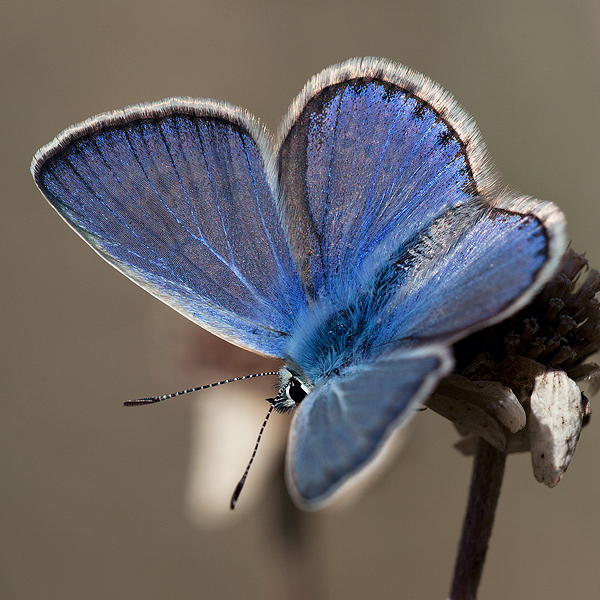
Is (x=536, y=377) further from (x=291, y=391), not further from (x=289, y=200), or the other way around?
(x=289, y=200)

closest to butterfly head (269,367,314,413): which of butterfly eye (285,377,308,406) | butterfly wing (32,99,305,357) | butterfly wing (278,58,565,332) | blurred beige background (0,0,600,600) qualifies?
butterfly eye (285,377,308,406)

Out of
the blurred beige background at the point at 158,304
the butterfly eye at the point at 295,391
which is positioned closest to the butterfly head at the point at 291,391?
the butterfly eye at the point at 295,391

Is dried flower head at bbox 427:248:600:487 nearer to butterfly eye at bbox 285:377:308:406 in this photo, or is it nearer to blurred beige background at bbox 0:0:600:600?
butterfly eye at bbox 285:377:308:406

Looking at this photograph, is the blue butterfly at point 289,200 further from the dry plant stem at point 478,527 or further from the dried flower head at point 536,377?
the dry plant stem at point 478,527

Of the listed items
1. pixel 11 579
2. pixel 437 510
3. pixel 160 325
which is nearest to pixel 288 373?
pixel 160 325

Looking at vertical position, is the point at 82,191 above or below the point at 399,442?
above

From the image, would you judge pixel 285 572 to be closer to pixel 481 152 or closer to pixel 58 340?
pixel 481 152
